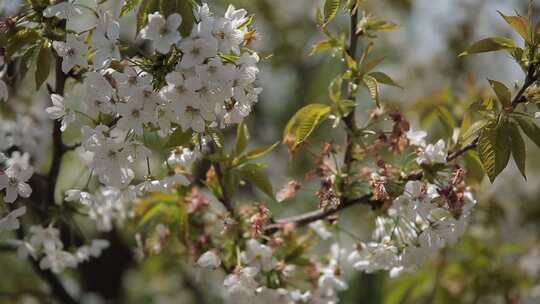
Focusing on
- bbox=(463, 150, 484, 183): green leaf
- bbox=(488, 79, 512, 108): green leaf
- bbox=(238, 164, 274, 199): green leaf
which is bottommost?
bbox=(238, 164, 274, 199): green leaf

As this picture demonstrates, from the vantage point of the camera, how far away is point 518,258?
435 centimetres

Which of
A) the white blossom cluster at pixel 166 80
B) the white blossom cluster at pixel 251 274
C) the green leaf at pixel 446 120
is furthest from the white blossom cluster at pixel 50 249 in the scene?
the green leaf at pixel 446 120

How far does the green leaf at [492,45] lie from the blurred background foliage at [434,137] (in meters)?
1.17

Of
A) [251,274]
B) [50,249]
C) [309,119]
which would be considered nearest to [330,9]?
[309,119]

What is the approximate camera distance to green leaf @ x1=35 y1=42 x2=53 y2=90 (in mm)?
1848

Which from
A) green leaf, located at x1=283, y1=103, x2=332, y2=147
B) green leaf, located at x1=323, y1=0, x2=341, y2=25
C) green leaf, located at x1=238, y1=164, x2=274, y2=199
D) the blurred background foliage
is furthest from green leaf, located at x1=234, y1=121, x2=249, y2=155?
the blurred background foliage

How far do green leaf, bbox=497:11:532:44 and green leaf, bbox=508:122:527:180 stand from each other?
0.23 metres

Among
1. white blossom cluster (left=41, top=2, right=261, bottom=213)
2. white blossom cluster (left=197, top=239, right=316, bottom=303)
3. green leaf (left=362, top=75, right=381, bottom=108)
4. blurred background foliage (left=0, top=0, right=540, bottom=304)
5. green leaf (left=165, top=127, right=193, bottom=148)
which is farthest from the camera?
blurred background foliage (left=0, top=0, right=540, bottom=304)

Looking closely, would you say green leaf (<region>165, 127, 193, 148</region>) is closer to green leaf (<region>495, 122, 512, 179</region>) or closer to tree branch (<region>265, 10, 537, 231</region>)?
tree branch (<region>265, 10, 537, 231</region>)

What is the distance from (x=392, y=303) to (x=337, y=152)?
1.25m

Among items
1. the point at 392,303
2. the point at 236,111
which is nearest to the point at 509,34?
the point at 392,303

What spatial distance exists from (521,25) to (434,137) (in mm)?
2713

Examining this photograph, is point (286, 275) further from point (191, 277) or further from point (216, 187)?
point (191, 277)

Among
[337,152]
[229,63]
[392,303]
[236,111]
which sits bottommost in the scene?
[392,303]
